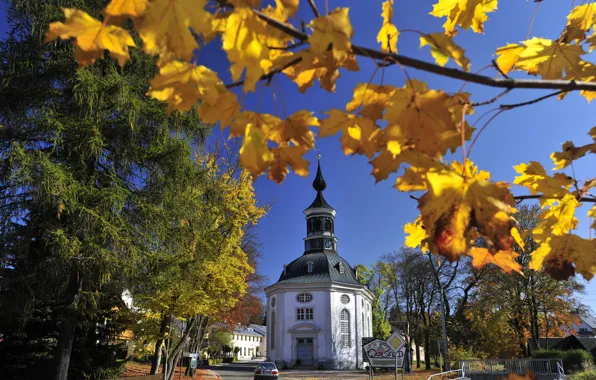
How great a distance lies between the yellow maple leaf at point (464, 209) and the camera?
3.27 ft

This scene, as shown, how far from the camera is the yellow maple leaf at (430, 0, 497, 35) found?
1952mm

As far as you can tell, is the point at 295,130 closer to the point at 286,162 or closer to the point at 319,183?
the point at 286,162

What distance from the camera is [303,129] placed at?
1248mm

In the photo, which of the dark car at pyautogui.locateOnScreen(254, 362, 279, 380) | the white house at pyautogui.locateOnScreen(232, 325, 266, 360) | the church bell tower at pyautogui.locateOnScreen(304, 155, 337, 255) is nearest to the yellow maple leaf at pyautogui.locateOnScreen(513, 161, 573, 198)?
the dark car at pyautogui.locateOnScreen(254, 362, 279, 380)

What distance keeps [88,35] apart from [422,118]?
859 millimetres

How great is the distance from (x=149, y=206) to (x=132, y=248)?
154cm

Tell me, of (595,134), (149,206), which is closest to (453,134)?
(595,134)

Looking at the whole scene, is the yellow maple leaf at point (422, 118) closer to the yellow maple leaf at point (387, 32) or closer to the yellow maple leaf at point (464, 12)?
the yellow maple leaf at point (387, 32)

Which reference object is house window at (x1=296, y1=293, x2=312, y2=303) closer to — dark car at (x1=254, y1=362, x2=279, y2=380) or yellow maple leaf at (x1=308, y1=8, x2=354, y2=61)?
dark car at (x1=254, y1=362, x2=279, y2=380)

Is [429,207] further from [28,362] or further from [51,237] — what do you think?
[28,362]

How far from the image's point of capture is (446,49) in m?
1.10

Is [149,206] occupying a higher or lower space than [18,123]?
lower

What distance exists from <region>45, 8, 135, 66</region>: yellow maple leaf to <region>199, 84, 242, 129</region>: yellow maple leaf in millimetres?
249

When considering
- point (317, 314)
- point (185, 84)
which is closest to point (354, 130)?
point (185, 84)
